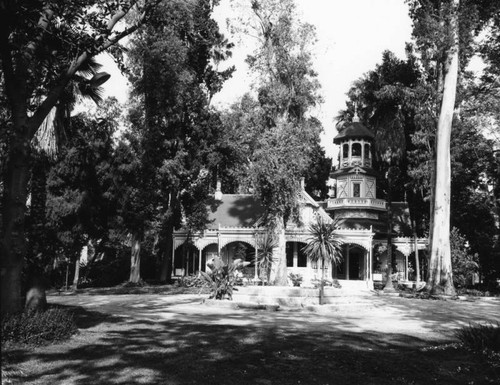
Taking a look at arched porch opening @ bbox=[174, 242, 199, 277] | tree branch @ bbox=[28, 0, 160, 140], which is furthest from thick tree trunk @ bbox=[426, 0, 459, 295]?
arched porch opening @ bbox=[174, 242, 199, 277]

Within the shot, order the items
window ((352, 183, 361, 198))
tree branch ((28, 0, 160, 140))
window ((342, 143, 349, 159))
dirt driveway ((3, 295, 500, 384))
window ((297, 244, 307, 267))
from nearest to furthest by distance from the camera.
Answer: dirt driveway ((3, 295, 500, 384)), tree branch ((28, 0, 160, 140)), window ((297, 244, 307, 267)), window ((352, 183, 361, 198)), window ((342, 143, 349, 159))

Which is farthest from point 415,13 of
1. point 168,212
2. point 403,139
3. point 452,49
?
point 168,212

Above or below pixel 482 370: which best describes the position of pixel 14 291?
above

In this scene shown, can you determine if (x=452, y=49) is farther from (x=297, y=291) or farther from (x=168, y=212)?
(x=168, y=212)

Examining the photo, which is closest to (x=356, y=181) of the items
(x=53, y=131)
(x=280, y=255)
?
(x=280, y=255)

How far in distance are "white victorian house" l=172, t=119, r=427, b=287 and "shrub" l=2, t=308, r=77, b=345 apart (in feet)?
82.2

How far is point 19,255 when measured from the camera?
9430mm

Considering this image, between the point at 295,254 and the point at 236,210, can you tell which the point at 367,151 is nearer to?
the point at 295,254

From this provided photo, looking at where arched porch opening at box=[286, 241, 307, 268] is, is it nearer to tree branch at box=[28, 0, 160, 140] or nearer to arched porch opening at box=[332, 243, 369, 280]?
arched porch opening at box=[332, 243, 369, 280]

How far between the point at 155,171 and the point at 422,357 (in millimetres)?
26109

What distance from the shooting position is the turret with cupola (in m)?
40.0

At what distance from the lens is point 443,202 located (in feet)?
78.3

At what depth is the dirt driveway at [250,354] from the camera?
22.0ft

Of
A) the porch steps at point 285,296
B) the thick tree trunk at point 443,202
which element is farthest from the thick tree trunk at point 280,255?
the thick tree trunk at point 443,202
